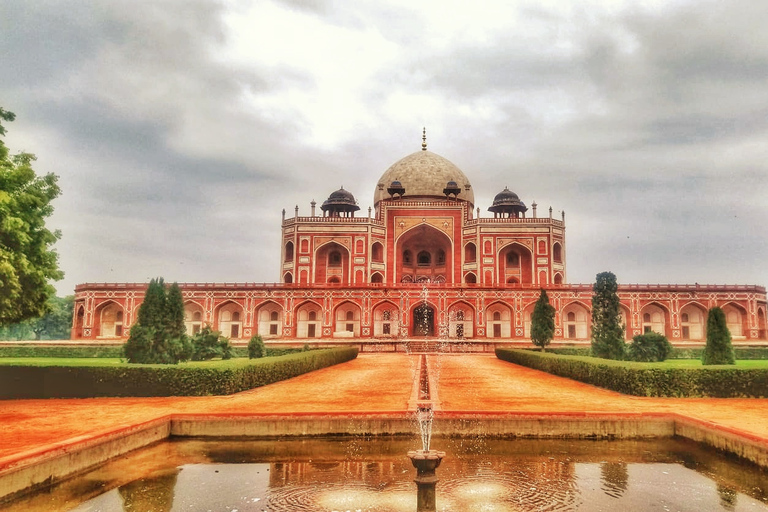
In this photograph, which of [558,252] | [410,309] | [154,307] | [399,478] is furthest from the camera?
[558,252]

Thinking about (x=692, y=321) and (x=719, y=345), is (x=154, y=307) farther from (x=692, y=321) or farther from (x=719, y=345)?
(x=692, y=321)

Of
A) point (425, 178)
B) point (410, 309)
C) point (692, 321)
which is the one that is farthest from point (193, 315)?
point (692, 321)

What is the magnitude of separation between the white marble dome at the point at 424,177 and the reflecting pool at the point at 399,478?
36940mm

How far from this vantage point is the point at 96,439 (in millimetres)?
5742

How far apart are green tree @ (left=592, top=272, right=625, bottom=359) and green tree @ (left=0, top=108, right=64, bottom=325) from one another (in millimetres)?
15036

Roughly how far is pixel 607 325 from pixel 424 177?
28455 millimetres

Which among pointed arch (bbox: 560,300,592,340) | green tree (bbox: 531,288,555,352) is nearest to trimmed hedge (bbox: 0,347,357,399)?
green tree (bbox: 531,288,555,352)

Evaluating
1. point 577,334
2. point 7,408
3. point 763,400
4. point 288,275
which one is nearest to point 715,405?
point 763,400

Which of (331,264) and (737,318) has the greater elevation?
(331,264)

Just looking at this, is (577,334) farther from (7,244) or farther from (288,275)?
(7,244)

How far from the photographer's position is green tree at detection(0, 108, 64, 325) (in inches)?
412

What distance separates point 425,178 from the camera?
43.7 metres

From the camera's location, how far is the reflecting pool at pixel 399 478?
4.66m

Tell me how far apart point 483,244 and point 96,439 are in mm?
35070
